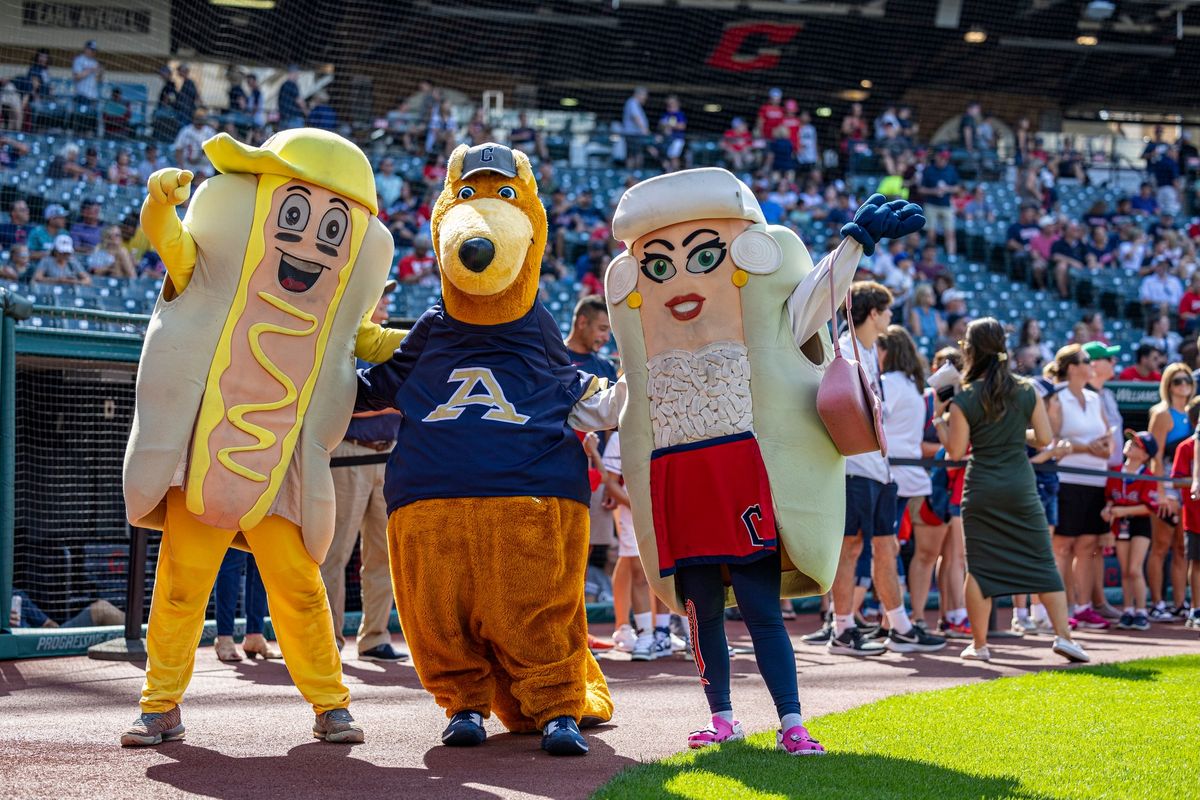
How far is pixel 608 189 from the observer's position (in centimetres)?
1850

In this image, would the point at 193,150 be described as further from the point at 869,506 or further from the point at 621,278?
the point at 621,278

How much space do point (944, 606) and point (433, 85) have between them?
16.4m

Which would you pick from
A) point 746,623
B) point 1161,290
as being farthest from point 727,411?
point 1161,290

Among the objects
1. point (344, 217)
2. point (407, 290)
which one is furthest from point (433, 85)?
point (344, 217)

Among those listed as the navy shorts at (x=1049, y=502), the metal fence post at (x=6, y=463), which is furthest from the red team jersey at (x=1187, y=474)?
the metal fence post at (x=6, y=463)

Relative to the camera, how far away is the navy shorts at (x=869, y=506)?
22.5 feet

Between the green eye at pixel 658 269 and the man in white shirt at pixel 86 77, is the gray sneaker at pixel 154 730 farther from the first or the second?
the man in white shirt at pixel 86 77

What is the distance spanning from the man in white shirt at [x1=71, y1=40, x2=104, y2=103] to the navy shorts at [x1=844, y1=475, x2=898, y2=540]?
11.5 m

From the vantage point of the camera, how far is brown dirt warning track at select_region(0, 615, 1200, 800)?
3.55m

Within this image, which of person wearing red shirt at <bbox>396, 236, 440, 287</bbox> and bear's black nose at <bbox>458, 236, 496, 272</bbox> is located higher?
person wearing red shirt at <bbox>396, 236, 440, 287</bbox>

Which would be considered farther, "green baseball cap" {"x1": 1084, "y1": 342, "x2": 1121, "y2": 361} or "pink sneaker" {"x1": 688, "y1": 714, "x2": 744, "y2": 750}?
"green baseball cap" {"x1": 1084, "y1": 342, "x2": 1121, "y2": 361}

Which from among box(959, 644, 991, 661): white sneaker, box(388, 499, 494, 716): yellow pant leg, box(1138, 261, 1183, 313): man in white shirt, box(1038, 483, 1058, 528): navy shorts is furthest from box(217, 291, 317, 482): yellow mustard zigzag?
box(1138, 261, 1183, 313): man in white shirt

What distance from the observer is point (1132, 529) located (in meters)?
8.88

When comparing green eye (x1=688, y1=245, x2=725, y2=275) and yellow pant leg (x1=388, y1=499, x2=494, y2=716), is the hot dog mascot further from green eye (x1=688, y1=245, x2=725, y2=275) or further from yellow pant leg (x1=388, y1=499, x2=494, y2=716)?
yellow pant leg (x1=388, y1=499, x2=494, y2=716)
